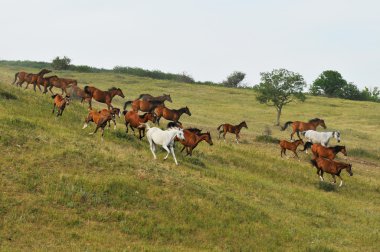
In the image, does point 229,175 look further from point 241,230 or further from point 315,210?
point 241,230

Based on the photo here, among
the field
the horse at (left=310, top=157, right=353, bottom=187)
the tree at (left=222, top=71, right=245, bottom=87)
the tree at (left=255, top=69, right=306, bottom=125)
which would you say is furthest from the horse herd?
the tree at (left=222, top=71, right=245, bottom=87)

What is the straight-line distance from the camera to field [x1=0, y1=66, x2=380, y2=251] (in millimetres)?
13992

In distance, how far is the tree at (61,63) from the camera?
90062mm

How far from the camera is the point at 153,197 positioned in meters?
16.5

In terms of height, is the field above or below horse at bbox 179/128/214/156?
below

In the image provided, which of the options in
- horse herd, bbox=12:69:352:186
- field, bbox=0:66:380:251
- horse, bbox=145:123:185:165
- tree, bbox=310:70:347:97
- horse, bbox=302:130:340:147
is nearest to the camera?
field, bbox=0:66:380:251

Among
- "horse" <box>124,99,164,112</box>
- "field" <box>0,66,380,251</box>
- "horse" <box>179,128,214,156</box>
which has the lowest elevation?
"field" <box>0,66,380,251</box>

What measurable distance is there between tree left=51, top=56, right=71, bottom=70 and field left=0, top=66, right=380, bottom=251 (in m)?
64.1

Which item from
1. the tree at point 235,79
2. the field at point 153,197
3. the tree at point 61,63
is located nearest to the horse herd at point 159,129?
the field at point 153,197

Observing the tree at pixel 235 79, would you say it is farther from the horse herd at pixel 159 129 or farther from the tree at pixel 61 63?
the horse herd at pixel 159 129

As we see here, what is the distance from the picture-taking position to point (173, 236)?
47.8 feet

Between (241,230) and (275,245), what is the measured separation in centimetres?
121

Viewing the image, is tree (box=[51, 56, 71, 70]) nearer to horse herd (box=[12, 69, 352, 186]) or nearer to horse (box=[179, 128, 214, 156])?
horse herd (box=[12, 69, 352, 186])

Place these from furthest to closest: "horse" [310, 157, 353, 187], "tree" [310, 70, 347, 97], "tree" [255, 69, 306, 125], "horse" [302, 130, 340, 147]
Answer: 1. "tree" [310, 70, 347, 97]
2. "tree" [255, 69, 306, 125]
3. "horse" [302, 130, 340, 147]
4. "horse" [310, 157, 353, 187]
